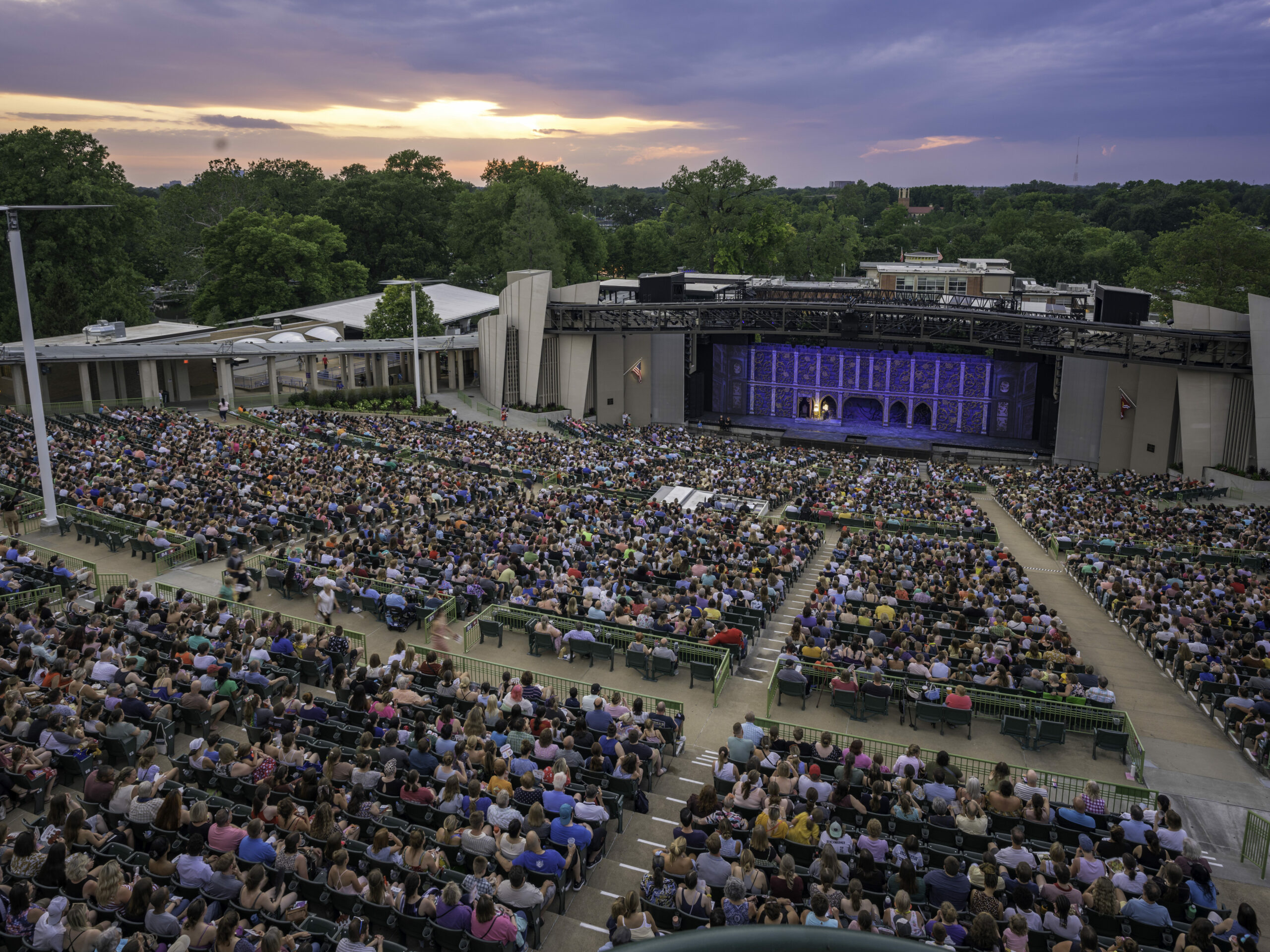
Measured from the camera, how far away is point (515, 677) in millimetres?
13336

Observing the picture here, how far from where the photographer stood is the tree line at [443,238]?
153ft

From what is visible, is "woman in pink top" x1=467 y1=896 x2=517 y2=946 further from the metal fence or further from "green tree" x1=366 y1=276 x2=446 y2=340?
"green tree" x1=366 y1=276 x2=446 y2=340

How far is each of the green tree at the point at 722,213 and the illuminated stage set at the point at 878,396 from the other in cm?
2324

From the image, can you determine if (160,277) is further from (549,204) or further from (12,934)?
(12,934)

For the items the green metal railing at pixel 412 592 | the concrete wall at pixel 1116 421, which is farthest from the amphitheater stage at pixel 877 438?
the green metal railing at pixel 412 592

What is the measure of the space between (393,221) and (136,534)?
6373cm

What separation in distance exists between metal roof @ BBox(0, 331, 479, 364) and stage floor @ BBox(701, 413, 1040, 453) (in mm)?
17461

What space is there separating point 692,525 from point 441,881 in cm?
1430

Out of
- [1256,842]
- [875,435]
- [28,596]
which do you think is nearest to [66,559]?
[28,596]

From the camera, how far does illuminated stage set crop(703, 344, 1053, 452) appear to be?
43312 mm

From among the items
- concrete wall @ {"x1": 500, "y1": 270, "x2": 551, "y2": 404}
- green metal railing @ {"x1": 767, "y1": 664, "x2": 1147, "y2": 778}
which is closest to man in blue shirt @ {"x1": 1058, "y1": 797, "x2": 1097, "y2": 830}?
green metal railing @ {"x1": 767, "y1": 664, "x2": 1147, "y2": 778}

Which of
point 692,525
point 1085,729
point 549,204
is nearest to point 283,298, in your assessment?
point 549,204

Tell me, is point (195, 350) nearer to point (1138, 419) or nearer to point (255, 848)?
point (255, 848)

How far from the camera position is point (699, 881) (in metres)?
7.59
